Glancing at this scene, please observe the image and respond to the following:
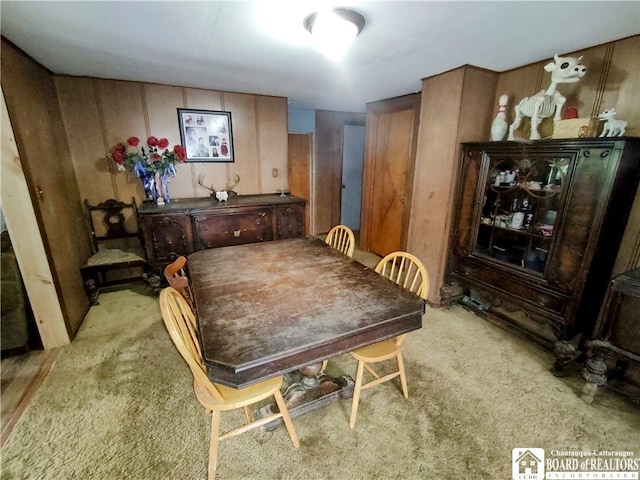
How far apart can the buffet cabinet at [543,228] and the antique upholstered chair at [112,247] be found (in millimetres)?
3221

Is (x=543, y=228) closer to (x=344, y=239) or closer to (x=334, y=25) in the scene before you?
(x=344, y=239)

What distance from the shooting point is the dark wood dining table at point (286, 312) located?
1.11 metres

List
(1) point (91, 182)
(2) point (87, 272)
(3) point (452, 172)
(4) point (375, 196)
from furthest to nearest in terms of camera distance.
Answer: (4) point (375, 196), (1) point (91, 182), (2) point (87, 272), (3) point (452, 172)

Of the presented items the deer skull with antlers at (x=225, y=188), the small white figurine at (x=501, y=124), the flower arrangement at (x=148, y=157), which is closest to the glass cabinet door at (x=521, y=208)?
the small white figurine at (x=501, y=124)

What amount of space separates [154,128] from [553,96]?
12.0ft

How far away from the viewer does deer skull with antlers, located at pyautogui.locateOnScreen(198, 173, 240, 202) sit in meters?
3.29

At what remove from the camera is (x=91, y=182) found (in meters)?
2.96

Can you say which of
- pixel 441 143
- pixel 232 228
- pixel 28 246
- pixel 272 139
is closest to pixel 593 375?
pixel 441 143

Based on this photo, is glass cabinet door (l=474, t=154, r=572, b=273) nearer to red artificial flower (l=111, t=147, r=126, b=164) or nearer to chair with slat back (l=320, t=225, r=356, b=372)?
chair with slat back (l=320, t=225, r=356, b=372)

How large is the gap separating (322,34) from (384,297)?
4.96ft

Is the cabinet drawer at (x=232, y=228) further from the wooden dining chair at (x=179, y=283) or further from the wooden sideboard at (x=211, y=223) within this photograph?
the wooden dining chair at (x=179, y=283)

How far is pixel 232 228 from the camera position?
3109mm

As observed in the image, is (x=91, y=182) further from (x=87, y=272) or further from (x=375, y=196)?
(x=375, y=196)

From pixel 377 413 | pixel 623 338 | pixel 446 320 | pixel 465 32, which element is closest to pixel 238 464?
pixel 377 413
